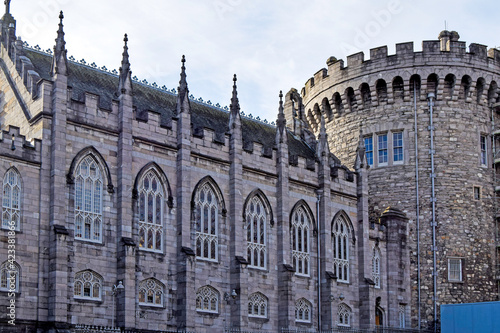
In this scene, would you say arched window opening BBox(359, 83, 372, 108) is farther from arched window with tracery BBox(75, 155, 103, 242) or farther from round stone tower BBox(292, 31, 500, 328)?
arched window with tracery BBox(75, 155, 103, 242)

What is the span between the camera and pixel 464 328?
1644 inches

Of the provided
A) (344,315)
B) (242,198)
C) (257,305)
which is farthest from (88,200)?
(344,315)

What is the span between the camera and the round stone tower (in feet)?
152

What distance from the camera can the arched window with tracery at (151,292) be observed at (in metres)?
33.9

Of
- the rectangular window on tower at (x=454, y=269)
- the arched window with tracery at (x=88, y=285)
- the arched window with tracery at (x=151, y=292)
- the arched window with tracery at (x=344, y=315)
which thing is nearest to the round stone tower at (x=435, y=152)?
the rectangular window on tower at (x=454, y=269)

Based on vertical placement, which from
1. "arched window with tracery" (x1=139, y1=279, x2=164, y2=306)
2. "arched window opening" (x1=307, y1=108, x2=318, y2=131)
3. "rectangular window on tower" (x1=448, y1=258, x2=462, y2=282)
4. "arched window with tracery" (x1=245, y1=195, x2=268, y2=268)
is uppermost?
"arched window opening" (x1=307, y1=108, x2=318, y2=131)

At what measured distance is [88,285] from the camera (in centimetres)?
3225

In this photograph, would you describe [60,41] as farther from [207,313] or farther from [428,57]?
[428,57]

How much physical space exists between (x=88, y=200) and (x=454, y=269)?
73.6 feet

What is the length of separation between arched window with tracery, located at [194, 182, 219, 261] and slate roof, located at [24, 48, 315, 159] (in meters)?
2.87

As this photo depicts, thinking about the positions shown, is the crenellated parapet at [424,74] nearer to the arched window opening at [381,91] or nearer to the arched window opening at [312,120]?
the arched window opening at [381,91]

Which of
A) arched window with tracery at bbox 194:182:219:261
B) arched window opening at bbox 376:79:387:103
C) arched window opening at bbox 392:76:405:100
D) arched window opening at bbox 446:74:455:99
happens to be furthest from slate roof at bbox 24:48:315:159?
arched window opening at bbox 446:74:455:99

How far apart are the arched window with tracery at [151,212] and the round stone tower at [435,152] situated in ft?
47.3

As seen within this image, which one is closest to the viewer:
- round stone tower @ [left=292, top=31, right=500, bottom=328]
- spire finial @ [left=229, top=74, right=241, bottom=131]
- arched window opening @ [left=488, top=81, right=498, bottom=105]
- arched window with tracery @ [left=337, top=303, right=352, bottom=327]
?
spire finial @ [left=229, top=74, right=241, bottom=131]
